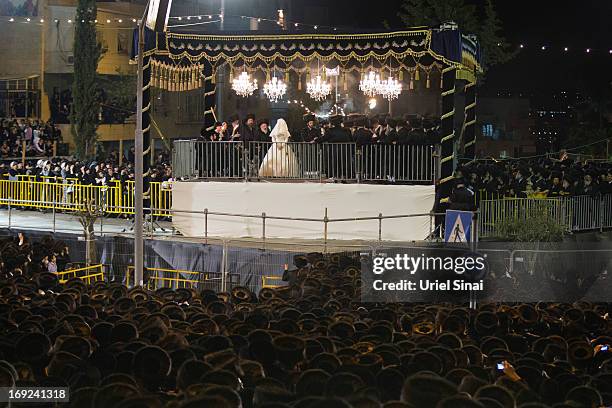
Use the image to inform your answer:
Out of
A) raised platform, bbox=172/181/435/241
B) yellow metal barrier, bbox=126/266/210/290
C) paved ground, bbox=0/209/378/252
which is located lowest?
yellow metal barrier, bbox=126/266/210/290

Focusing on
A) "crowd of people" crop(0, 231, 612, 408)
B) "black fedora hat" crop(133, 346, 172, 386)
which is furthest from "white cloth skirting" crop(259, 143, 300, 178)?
"black fedora hat" crop(133, 346, 172, 386)

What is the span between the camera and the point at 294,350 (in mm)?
11422

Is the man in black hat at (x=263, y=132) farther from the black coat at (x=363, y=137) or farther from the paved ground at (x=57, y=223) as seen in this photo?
the paved ground at (x=57, y=223)

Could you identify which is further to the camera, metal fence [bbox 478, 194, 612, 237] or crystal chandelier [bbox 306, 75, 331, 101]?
crystal chandelier [bbox 306, 75, 331, 101]

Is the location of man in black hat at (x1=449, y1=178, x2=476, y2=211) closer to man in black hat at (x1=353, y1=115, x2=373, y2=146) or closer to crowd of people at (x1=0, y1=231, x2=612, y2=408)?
man in black hat at (x1=353, y1=115, x2=373, y2=146)

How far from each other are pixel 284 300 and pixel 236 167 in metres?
9.28

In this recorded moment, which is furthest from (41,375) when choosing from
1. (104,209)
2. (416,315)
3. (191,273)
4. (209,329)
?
(104,209)

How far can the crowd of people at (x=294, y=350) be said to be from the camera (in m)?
9.41

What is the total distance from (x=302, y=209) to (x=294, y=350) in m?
12.6

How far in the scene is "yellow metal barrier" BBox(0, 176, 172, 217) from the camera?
26.0m

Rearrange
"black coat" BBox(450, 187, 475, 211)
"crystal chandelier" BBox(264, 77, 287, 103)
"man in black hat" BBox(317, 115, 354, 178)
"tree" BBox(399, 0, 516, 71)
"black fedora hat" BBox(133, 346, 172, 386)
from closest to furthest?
"black fedora hat" BBox(133, 346, 172, 386), "black coat" BBox(450, 187, 475, 211), "man in black hat" BBox(317, 115, 354, 178), "crystal chandelier" BBox(264, 77, 287, 103), "tree" BBox(399, 0, 516, 71)

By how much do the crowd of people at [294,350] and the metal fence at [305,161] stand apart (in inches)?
296

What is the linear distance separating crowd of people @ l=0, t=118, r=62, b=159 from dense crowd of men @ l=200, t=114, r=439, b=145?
13.4m

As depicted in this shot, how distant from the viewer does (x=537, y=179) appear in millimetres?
26625
